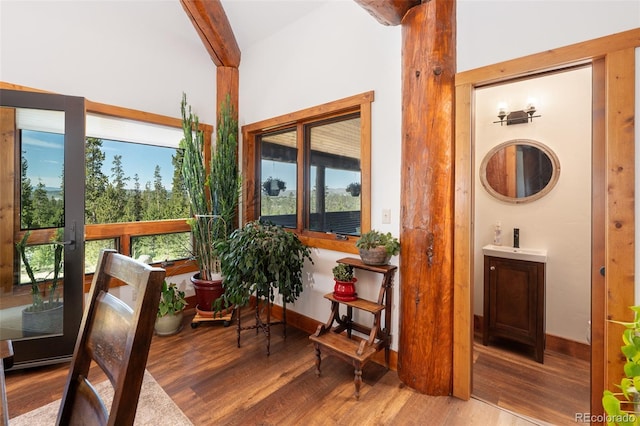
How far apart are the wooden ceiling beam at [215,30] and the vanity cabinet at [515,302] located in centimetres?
349

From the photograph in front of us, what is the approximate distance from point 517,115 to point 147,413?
3787 mm

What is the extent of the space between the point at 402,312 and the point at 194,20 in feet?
10.7

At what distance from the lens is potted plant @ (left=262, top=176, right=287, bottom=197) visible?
3.32m

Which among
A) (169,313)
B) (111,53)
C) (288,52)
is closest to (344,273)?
(169,313)

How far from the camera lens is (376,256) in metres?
2.12

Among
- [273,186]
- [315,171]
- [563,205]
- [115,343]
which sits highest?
[315,171]

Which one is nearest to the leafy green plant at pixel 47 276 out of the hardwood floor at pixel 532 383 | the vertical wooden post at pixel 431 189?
the vertical wooden post at pixel 431 189

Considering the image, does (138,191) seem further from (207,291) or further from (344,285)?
(344,285)

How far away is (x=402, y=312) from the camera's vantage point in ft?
6.85

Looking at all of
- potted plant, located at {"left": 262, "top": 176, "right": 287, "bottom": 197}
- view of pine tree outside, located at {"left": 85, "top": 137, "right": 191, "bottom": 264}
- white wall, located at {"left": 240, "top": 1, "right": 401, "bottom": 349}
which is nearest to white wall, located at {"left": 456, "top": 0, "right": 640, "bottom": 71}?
white wall, located at {"left": 240, "top": 1, "right": 401, "bottom": 349}

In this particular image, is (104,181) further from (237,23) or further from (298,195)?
(237,23)

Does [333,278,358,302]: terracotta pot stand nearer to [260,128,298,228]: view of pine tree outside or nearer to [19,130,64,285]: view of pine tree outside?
[260,128,298,228]: view of pine tree outside

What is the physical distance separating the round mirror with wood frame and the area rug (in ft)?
10.5

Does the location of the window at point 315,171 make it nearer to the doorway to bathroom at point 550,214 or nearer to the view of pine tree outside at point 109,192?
the view of pine tree outside at point 109,192
